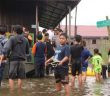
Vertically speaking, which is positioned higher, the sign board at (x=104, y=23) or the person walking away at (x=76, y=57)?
the sign board at (x=104, y=23)

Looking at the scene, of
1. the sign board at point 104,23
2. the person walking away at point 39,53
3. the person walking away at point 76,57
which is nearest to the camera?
the person walking away at point 76,57

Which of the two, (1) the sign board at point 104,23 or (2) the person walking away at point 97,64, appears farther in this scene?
(1) the sign board at point 104,23

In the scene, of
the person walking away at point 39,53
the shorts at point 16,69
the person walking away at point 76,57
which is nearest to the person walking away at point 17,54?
the shorts at point 16,69

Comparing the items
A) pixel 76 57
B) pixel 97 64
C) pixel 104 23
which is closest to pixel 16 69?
pixel 76 57

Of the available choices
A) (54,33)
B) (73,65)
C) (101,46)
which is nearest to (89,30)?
(101,46)

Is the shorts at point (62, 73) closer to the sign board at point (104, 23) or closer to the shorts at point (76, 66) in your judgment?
the shorts at point (76, 66)

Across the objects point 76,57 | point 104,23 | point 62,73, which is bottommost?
point 62,73

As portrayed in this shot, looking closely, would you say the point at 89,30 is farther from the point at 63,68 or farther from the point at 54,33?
the point at 63,68

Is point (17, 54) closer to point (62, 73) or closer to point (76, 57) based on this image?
point (62, 73)

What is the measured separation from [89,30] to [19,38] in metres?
70.7

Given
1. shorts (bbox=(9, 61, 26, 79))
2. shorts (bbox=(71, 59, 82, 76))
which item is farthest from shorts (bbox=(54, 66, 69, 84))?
shorts (bbox=(71, 59, 82, 76))

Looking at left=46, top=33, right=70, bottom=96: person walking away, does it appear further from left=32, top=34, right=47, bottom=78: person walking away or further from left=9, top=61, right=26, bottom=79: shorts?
left=32, top=34, right=47, bottom=78: person walking away

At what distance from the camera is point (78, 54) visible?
14430mm

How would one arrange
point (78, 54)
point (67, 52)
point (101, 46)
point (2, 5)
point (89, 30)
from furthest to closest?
point (89, 30) < point (101, 46) < point (2, 5) < point (78, 54) < point (67, 52)
